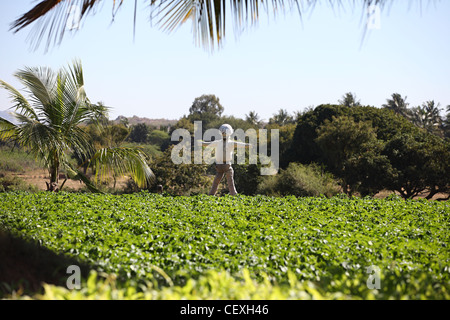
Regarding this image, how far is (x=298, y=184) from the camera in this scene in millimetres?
18000

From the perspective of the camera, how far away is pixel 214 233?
606cm

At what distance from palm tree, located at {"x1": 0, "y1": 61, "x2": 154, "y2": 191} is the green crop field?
2.73 m

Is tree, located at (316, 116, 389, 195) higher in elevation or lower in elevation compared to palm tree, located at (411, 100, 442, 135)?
lower

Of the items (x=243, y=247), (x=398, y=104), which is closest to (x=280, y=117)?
(x=398, y=104)

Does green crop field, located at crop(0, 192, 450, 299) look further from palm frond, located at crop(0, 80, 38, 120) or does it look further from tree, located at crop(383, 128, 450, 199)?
tree, located at crop(383, 128, 450, 199)

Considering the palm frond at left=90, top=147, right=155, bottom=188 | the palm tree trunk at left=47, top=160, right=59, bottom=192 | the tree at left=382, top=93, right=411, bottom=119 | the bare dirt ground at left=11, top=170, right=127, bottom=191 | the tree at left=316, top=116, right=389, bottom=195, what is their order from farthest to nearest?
1. the tree at left=382, top=93, right=411, bottom=119
2. the bare dirt ground at left=11, top=170, right=127, bottom=191
3. the tree at left=316, top=116, right=389, bottom=195
4. the palm tree trunk at left=47, top=160, right=59, bottom=192
5. the palm frond at left=90, top=147, right=155, bottom=188

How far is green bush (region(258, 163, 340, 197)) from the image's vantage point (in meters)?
17.7

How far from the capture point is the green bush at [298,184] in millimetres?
17719

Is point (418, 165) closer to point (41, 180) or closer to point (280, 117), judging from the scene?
point (41, 180)

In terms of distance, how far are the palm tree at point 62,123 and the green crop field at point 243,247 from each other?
273 cm

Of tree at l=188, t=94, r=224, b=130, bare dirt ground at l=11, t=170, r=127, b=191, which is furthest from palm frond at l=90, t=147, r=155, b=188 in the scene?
tree at l=188, t=94, r=224, b=130
